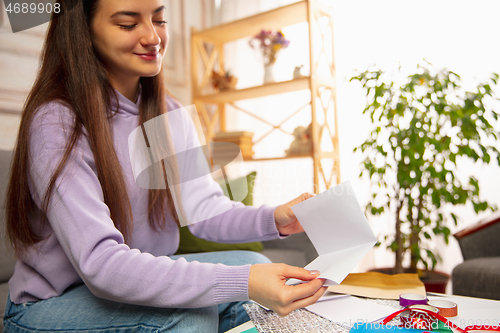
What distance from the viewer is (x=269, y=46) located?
1.65 meters

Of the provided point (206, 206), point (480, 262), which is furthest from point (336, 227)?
point (480, 262)

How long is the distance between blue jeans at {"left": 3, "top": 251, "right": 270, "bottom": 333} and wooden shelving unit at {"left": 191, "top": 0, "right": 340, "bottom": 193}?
857 mm

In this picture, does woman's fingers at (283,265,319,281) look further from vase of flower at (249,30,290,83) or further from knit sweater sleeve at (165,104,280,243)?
vase of flower at (249,30,290,83)

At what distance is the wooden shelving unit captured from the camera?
1.45 m

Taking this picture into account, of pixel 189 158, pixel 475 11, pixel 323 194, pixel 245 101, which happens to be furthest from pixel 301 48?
pixel 323 194

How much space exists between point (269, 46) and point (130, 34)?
1.14m

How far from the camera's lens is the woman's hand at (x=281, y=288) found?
0.47 metres

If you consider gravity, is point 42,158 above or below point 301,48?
below

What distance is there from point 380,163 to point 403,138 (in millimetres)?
358

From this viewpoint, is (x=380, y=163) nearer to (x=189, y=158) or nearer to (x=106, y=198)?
(x=189, y=158)

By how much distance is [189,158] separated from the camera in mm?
811

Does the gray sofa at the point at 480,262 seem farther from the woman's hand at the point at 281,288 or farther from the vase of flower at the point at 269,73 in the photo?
the vase of flower at the point at 269,73

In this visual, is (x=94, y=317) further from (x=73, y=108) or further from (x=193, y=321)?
(x=73, y=108)

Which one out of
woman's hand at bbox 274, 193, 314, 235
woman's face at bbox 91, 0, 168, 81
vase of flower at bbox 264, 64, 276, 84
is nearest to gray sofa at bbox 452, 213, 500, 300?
woman's hand at bbox 274, 193, 314, 235
